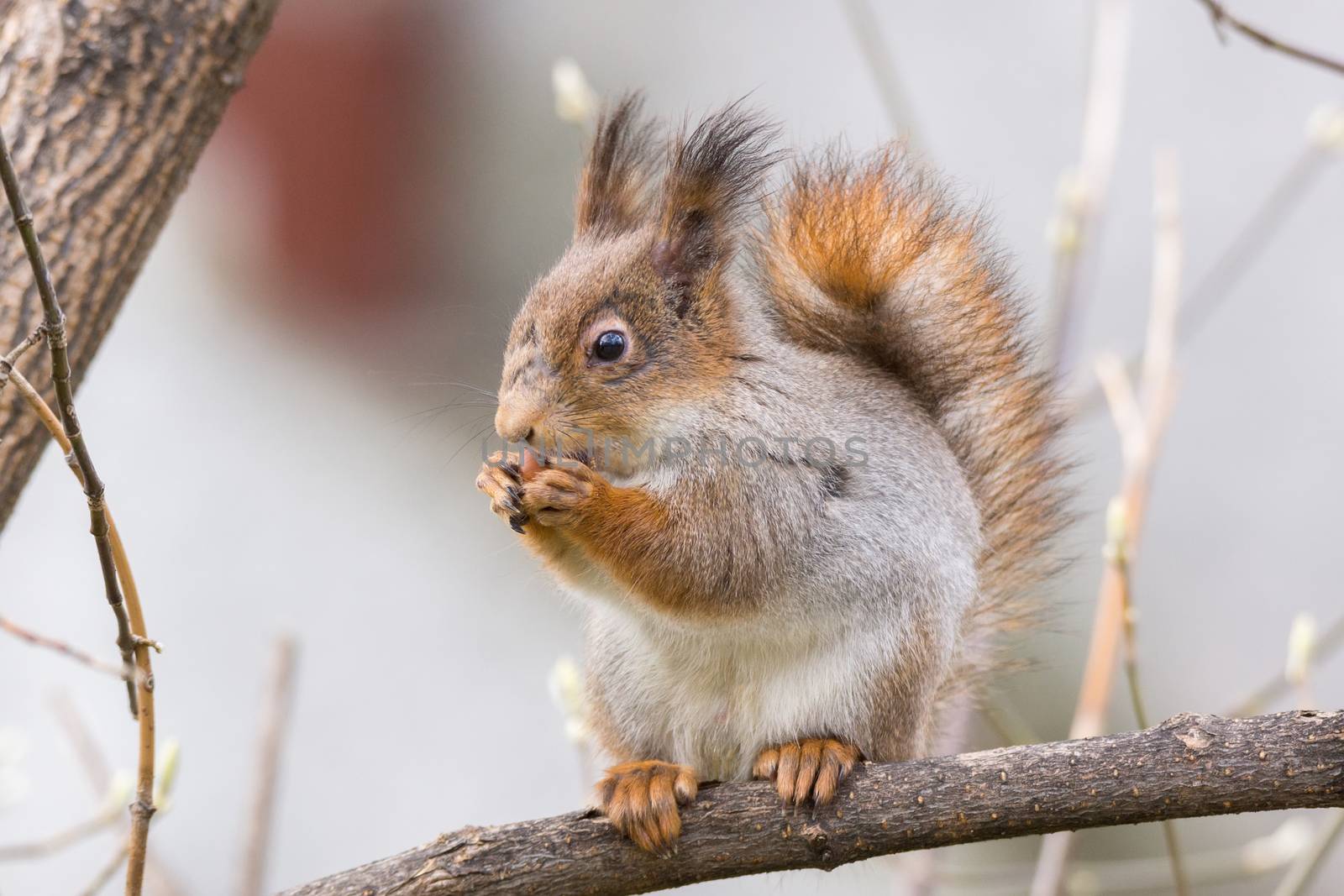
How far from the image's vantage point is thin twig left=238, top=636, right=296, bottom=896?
271 centimetres

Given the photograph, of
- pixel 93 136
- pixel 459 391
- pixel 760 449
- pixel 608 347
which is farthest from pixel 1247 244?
pixel 93 136

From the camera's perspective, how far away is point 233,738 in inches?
192

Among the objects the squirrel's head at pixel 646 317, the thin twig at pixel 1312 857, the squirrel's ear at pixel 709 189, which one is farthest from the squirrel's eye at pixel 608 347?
the thin twig at pixel 1312 857

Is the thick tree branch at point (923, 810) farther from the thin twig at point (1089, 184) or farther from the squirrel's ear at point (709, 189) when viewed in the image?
the thin twig at point (1089, 184)

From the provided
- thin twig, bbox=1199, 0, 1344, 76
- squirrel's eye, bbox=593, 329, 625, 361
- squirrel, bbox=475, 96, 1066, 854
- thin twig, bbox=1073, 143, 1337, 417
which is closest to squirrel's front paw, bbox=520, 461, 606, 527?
squirrel, bbox=475, 96, 1066, 854

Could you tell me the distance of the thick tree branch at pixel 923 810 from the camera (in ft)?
5.71

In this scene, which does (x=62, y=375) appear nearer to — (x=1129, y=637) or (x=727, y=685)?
(x=727, y=685)

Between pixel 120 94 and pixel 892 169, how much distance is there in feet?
4.67

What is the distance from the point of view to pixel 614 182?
2.69 meters

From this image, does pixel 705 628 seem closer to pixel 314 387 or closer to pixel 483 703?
pixel 483 703

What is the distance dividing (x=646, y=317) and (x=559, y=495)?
0.43 meters

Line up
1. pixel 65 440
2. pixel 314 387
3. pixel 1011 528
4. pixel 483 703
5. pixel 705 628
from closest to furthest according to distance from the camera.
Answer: pixel 65 440, pixel 705 628, pixel 1011 528, pixel 483 703, pixel 314 387

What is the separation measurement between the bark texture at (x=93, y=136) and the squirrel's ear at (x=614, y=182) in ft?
2.33

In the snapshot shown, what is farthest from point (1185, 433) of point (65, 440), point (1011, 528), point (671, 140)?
point (65, 440)
